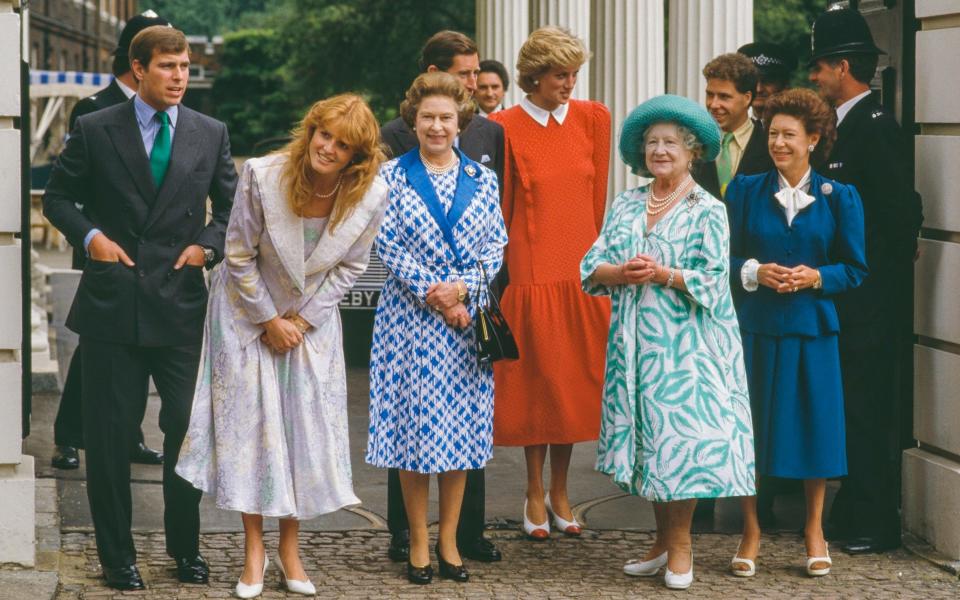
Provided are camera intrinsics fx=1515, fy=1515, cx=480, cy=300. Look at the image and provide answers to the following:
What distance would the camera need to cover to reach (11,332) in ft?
19.4

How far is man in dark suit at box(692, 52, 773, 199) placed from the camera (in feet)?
22.8

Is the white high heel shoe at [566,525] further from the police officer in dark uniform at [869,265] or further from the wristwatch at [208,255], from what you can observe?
the wristwatch at [208,255]

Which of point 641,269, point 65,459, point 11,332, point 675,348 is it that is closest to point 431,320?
point 641,269

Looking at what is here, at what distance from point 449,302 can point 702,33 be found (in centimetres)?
485

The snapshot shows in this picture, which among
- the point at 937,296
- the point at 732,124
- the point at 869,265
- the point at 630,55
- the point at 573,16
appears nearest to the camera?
the point at 869,265

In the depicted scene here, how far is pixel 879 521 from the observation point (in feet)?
21.3

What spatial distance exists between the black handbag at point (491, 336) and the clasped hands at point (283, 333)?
2.35 feet

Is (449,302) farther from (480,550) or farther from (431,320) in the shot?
(480,550)

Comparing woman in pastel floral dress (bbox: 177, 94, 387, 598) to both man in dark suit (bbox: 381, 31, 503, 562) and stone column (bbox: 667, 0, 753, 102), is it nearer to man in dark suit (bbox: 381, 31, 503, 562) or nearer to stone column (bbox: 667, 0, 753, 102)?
man in dark suit (bbox: 381, 31, 503, 562)

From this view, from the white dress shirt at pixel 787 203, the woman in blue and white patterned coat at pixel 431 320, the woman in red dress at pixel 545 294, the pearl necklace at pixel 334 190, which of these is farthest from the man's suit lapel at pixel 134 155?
the white dress shirt at pixel 787 203

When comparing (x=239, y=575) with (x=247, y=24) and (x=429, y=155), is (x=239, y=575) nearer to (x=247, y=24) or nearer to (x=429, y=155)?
(x=429, y=155)

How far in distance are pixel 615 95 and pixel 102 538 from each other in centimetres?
649

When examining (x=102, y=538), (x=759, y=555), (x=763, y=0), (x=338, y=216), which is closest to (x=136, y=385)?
(x=102, y=538)

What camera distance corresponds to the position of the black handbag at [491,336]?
5875 mm
